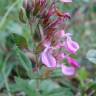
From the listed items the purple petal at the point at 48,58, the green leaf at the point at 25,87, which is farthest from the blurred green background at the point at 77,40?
the purple petal at the point at 48,58

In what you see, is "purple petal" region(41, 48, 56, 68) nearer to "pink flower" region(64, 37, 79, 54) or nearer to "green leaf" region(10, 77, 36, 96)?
"pink flower" region(64, 37, 79, 54)

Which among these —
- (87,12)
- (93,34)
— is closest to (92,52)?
(93,34)

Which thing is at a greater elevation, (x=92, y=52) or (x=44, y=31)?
(x=44, y=31)

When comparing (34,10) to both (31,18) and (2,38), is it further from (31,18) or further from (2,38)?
(2,38)

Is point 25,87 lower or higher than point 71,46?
lower

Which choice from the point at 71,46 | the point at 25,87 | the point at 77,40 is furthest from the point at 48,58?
the point at 77,40

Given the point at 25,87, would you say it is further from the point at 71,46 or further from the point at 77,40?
the point at 77,40

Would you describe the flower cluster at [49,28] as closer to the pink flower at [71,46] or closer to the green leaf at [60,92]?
the pink flower at [71,46]
